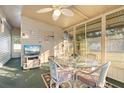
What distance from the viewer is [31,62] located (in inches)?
236

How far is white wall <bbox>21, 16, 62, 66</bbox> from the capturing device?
21.1ft

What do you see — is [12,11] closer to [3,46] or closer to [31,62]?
[3,46]

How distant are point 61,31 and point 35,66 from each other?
9.64 feet

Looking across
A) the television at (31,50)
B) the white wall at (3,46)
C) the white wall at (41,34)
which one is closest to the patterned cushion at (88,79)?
the television at (31,50)

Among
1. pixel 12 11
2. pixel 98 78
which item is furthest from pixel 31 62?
pixel 98 78

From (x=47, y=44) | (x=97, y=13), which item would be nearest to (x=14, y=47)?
(x=47, y=44)

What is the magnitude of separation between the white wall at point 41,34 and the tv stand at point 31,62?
47 cm

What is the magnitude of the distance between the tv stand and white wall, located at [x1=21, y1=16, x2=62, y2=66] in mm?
466

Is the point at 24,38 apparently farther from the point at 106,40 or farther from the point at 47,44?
the point at 106,40

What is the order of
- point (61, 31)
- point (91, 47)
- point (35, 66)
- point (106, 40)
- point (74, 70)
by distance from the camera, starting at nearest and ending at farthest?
point (74, 70) → point (106, 40) → point (91, 47) → point (35, 66) → point (61, 31)

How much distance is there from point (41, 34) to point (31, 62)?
1.86m

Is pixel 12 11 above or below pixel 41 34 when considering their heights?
above

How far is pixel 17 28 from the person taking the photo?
10.6 meters
